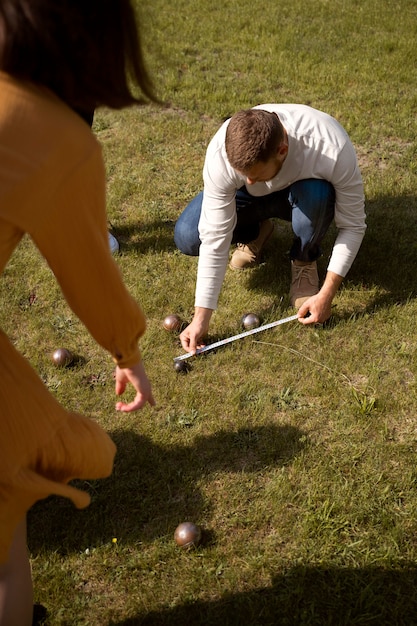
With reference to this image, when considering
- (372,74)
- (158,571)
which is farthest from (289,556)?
(372,74)

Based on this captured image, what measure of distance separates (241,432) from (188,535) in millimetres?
694

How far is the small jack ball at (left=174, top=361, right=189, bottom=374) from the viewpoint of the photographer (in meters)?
3.66

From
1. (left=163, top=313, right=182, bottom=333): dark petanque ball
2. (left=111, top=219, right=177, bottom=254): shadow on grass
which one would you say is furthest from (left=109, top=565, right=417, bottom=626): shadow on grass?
(left=111, top=219, right=177, bottom=254): shadow on grass

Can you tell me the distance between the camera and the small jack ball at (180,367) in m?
3.66

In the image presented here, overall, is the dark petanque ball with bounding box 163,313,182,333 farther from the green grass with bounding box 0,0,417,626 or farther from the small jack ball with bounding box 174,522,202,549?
the small jack ball with bounding box 174,522,202,549

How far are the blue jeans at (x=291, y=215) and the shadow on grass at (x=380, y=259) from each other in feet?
0.90

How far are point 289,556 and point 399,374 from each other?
4.27 feet

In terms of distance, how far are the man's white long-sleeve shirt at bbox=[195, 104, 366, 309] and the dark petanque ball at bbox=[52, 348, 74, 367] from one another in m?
0.83

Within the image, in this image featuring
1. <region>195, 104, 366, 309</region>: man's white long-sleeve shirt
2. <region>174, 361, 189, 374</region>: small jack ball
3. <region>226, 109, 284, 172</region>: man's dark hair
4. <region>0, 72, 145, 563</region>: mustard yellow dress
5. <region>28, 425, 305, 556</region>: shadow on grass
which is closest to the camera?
<region>0, 72, 145, 563</region>: mustard yellow dress

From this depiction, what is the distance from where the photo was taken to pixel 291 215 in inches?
158

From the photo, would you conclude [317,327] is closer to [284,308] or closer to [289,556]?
[284,308]

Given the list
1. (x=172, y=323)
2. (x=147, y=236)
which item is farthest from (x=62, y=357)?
(x=147, y=236)

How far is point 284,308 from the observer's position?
4.04m

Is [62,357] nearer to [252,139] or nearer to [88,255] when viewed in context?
[252,139]
